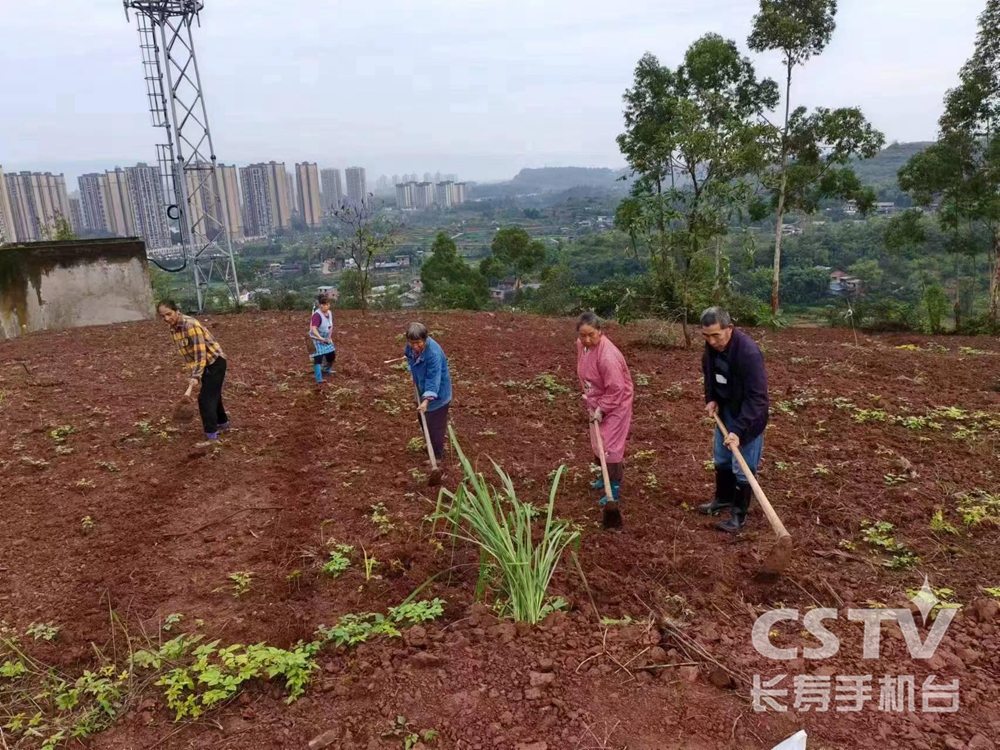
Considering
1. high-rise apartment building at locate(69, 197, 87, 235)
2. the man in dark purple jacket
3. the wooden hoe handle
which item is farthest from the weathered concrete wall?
high-rise apartment building at locate(69, 197, 87, 235)

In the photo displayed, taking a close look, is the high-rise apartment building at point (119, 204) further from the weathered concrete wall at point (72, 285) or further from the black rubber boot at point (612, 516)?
the black rubber boot at point (612, 516)

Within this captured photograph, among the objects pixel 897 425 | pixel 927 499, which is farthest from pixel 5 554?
pixel 897 425

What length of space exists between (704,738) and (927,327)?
14285 mm

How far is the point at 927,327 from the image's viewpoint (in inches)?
537

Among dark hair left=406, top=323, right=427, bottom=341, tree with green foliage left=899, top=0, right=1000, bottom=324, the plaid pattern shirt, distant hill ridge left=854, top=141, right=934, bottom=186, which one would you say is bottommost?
the plaid pattern shirt

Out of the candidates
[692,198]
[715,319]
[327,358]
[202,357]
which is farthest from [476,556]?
[692,198]

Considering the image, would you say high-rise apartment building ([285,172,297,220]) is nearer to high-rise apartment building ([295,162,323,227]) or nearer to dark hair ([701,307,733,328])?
high-rise apartment building ([295,162,323,227])

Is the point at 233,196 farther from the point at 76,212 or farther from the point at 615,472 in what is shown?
the point at 615,472

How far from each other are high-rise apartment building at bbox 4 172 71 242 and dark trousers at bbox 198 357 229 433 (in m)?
33.7

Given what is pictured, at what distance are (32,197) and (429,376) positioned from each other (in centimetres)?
4073

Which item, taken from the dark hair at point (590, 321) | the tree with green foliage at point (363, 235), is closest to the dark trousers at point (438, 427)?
the dark hair at point (590, 321)

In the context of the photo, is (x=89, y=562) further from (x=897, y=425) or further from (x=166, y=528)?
(x=897, y=425)

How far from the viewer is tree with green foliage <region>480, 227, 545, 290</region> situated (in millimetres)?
24156

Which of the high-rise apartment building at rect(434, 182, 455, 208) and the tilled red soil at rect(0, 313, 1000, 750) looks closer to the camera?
the tilled red soil at rect(0, 313, 1000, 750)
